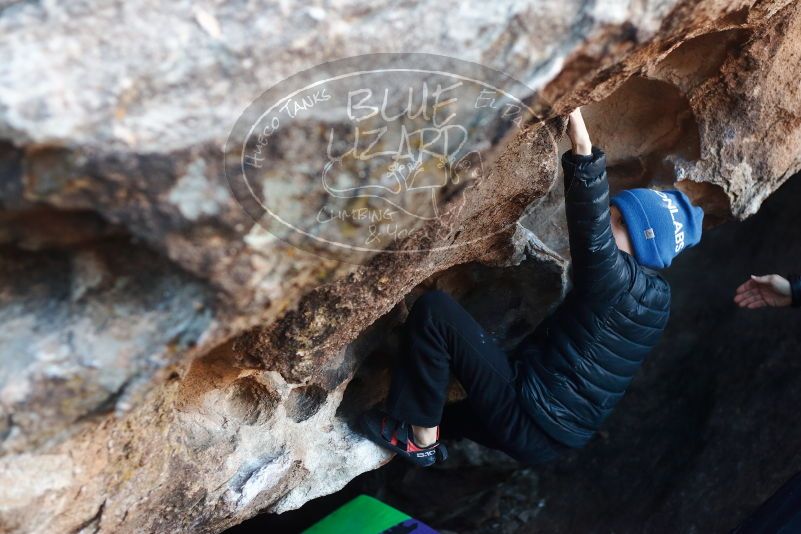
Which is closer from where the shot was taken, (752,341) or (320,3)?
(320,3)

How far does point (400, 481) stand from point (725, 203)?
1113 mm

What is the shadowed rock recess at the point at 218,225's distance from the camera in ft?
2.16

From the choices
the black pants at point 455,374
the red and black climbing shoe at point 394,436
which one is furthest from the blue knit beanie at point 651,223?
the red and black climbing shoe at point 394,436

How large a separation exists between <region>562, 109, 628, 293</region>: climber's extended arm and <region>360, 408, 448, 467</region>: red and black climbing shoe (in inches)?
18.6

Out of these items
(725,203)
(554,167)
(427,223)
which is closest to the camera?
(427,223)

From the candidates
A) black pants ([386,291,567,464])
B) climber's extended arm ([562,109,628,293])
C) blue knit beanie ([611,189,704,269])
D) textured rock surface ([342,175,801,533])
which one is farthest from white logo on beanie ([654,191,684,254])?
textured rock surface ([342,175,801,533])

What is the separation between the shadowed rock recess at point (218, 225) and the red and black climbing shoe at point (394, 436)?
0.04 metres

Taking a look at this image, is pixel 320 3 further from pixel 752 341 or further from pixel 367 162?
pixel 752 341

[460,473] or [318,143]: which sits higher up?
[318,143]

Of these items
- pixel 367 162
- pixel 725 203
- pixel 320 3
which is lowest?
pixel 725 203

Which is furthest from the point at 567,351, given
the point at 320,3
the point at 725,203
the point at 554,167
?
the point at 320,3

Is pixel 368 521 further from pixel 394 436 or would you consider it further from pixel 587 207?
pixel 587 207

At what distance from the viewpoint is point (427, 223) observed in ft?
3.10

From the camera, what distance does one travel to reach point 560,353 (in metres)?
1.48
